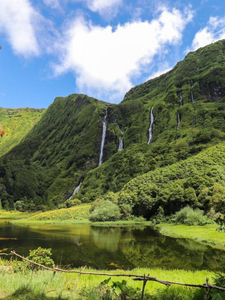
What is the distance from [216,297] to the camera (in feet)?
22.4

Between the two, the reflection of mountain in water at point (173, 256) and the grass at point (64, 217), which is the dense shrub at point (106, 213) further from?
the reflection of mountain in water at point (173, 256)

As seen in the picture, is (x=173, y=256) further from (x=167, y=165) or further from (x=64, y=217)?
(x=167, y=165)

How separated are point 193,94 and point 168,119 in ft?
135

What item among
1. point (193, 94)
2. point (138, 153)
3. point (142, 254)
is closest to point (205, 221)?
point (142, 254)

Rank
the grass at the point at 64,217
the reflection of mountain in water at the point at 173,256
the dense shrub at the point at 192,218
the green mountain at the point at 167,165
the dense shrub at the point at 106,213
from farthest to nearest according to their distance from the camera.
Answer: the grass at the point at 64,217 → the dense shrub at the point at 106,213 → the green mountain at the point at 167,165 → the dense shrub at the point at 192,218 → the reflection of mountain in water at the point at 173,256

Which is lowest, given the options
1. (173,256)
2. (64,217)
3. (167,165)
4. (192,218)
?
(64,217)

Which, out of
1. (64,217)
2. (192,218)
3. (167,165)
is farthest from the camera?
(167,165)

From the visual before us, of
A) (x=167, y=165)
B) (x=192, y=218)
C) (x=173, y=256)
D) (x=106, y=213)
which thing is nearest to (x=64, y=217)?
(x=106, y=213)

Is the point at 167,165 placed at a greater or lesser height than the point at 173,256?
greater

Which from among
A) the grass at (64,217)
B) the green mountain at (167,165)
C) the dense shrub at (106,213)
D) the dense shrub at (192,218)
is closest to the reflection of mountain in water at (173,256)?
the dense shrub at (192,218)

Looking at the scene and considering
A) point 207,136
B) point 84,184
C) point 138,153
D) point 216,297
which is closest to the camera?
point 216,297

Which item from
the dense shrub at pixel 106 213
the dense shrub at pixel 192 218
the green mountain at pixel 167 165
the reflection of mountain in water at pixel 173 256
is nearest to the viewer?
the reflection of mountain in water at pixel 173 256

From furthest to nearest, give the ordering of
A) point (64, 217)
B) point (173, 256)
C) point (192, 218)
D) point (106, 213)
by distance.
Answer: point (64, 217) < point (106, 213) < point (192, 218) < point (173, 256)

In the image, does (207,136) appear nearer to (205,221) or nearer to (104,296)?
(205,221)
